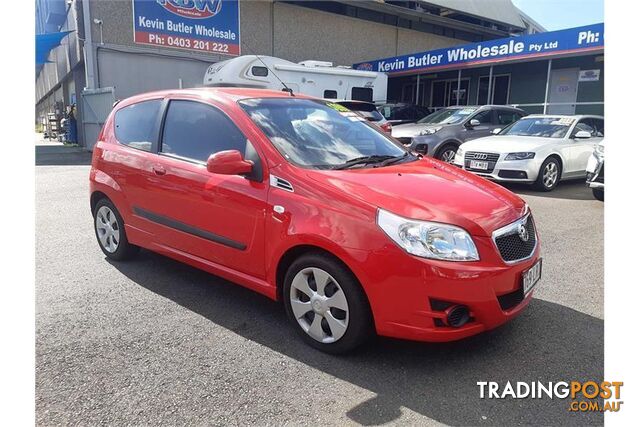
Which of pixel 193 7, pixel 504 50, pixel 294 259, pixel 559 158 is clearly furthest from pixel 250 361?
pixel 193 7

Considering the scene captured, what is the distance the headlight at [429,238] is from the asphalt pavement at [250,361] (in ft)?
2.52

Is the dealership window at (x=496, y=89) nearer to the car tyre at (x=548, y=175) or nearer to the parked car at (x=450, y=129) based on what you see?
the parked car at (x=450, y=129)

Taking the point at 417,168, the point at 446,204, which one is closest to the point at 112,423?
the point at 446,204

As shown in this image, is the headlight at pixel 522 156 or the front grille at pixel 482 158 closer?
the headlight at pixel 522 156

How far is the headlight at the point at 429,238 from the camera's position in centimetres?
275

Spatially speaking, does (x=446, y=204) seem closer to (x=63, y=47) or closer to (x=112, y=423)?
(x=112, y=423)

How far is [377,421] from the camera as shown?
249 cm

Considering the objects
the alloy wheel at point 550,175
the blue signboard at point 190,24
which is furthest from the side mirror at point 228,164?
the blue signboard at point 190,24

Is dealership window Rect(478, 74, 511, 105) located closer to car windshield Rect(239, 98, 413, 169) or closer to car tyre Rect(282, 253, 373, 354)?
car windshield Rect(239, 98, 413, 169)

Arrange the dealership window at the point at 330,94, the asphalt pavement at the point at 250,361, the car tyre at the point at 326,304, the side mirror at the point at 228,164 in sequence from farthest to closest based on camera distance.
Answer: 1. the dealership window at the point at 330,94
2. the side mirror at the point at 228,164
3. the car tyre at the point at 326,304
4. the asphalt pavement at the point at 250,361

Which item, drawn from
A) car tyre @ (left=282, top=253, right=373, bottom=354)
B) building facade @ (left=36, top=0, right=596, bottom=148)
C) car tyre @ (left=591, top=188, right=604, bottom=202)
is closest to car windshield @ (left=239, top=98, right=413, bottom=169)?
car tyre @ (left=282, top=253, right=373, bottom=354)

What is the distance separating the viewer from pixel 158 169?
13.4 feet

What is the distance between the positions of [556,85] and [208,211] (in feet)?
59.8

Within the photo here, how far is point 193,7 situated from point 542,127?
13801 millimetres
